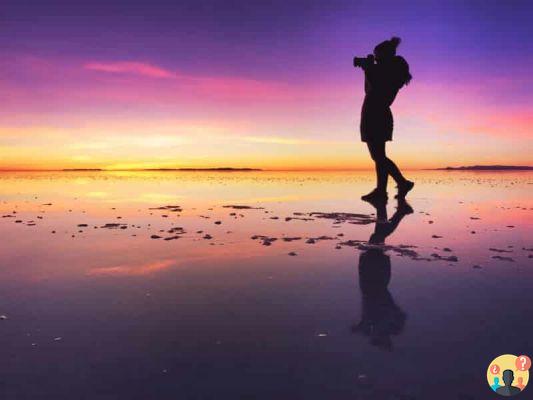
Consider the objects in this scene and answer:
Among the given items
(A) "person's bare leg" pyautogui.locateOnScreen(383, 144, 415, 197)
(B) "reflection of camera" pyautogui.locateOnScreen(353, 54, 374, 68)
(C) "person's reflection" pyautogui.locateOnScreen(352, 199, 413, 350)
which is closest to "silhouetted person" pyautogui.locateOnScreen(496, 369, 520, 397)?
(C) "person's reflection" pyautogui.locateOnScreen(352, 199, 413, 350)

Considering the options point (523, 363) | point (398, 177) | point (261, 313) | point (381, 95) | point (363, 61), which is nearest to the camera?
point (523, 363)

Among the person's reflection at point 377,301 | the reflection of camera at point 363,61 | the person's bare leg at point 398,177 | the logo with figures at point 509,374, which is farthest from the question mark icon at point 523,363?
the person's bare leg at point 398,177

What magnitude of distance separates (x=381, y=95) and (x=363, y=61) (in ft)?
5.18

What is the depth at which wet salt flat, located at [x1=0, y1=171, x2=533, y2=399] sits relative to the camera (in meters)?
3.25

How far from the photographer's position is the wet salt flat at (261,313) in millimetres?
3250

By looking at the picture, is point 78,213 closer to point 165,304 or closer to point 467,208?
point 165,304

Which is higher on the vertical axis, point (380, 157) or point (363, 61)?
point (363, 61)

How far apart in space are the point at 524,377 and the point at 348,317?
1.57 m

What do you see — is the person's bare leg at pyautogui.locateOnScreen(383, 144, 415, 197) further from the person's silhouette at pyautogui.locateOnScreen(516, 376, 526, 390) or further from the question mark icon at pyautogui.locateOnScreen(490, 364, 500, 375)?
the person's silhouette at pyautogui.locateOnScreen(516, 376, 526, 390)

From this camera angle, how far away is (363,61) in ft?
53.6

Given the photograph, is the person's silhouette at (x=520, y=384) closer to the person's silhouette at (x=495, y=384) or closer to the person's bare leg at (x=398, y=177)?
the person's silhouette at (x=495, y=384)

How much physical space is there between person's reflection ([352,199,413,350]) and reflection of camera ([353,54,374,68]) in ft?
29.6

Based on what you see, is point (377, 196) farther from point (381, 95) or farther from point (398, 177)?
point (381, 95)

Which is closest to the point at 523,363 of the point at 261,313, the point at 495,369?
the point at 495,369
